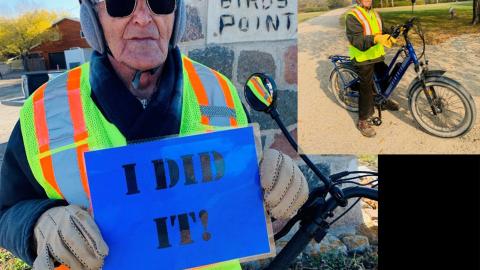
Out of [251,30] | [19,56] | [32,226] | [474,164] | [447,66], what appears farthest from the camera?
[447,66]

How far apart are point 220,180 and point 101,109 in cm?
32

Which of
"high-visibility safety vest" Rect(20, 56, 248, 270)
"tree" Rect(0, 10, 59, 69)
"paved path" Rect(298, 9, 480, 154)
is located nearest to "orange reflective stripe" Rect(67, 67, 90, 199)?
"high-visibility safety vest" Rect(20, 56, 248, 270)

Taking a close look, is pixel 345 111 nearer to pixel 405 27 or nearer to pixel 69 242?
pixel 405 27

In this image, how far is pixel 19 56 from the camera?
1.49m

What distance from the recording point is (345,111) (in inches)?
117

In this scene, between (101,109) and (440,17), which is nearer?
(101,109)

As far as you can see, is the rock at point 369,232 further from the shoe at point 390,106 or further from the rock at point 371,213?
the shoe at point 390,106

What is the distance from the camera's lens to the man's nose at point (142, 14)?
3.19 feet

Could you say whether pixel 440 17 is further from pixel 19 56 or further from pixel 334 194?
pixel 19 56

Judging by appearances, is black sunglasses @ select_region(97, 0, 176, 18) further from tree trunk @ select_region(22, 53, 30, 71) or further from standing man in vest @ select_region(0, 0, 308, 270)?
tree trunk @ select_region(22, 53, 30, 71)

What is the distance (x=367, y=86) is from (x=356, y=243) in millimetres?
1016

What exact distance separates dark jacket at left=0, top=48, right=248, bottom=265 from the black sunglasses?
112mm

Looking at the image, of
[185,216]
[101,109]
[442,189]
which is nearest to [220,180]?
[185,216]

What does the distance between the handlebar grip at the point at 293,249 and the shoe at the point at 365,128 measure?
137 centimetres
